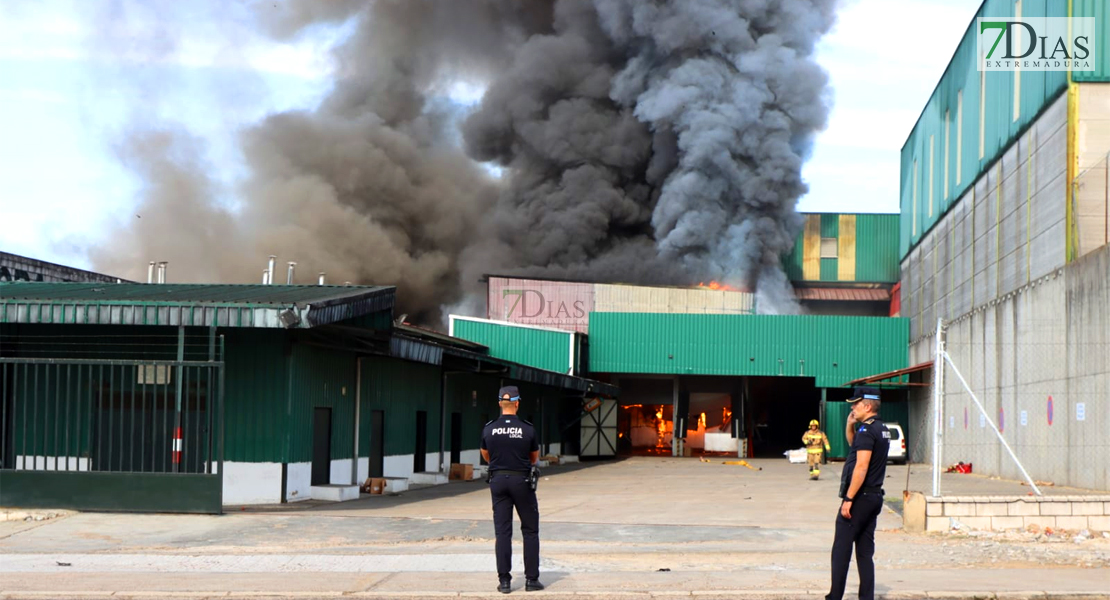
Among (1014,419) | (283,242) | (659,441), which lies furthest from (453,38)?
(1014,419)

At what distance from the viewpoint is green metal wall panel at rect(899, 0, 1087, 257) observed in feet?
84.6

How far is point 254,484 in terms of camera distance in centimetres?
1808

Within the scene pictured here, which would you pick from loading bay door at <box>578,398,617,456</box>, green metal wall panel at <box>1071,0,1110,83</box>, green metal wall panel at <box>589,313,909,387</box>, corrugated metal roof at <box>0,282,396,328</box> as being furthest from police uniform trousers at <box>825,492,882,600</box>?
green metal wall panel at <box>589,313,909,387</box>

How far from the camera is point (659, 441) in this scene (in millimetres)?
51156

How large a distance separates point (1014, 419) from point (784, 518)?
13.4 meters

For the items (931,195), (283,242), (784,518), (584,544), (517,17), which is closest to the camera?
(584,544)

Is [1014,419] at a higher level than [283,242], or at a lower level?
lower

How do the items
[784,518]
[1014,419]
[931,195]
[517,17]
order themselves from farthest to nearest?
1. [517,17]
2. [931,195]
3. [1014,419]
4. [784,518]

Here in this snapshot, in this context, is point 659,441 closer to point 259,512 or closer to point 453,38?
point 453,38

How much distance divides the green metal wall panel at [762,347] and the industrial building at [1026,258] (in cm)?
377

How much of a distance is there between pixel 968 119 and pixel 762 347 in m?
12.6

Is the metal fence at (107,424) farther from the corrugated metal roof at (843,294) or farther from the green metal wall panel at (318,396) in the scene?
the corrugated metal roof at (843,294)

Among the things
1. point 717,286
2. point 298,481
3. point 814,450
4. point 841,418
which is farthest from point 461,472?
point 717,286

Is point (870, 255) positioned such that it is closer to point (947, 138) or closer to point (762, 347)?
point (762, 347)
